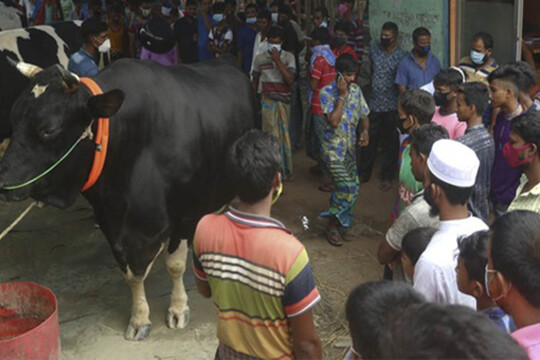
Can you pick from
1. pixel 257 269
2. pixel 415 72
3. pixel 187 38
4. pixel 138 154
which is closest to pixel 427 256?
pixel 257 269

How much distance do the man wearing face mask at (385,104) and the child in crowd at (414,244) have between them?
3.99 metres

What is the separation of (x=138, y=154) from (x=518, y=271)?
2.57 m

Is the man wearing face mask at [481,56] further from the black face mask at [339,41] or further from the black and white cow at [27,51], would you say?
the black and white cow at [27,51]

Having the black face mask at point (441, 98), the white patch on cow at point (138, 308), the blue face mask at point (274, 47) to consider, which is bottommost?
the white patch on cow at point (138, 308)

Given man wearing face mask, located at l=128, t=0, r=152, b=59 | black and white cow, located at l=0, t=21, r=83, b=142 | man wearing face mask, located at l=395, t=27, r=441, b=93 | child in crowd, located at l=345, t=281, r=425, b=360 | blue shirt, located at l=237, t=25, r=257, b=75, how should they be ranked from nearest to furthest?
child in crowd, located at l=345, t=281, r=425, b=360 → man wearing face mask, located at l=395, t=27, r=441, b=93 → black and white cow, located at l=0, t=21, r=83, b=142 → blue shirt, located at l=237, t=25, r=257, b=75 → man wearing face mask, located at l=128, t=0, r=152, b=59

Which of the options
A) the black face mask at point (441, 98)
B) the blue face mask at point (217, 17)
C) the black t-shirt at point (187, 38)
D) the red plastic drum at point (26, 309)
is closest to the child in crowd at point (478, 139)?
the black face mask at point (441, 98)

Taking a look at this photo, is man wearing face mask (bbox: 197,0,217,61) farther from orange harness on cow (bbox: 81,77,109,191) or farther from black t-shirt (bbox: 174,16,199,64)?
orange harness on cow (bbox: 81,77,109,191)

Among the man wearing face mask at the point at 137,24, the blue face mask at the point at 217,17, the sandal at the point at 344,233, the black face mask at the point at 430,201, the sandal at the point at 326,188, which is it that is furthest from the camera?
the man wearing face mask at the point at 137,24

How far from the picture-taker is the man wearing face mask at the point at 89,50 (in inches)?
208

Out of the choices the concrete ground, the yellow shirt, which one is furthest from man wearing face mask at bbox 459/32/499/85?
the yellow shirt

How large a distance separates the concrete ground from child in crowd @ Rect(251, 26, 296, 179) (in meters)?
0.73

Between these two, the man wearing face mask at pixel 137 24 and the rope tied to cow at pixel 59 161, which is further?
the man wearing face mask at pixel 137 24

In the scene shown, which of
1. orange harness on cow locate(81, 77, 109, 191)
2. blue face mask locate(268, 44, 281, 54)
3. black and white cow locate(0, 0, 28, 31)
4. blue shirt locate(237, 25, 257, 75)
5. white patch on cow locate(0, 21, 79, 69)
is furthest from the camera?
black and white cow locate(0, 0, 28, 31)

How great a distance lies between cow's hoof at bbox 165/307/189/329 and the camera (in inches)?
174
